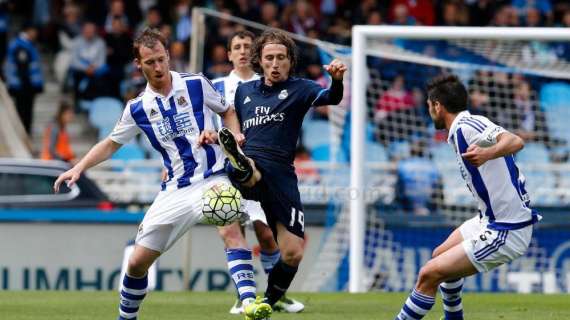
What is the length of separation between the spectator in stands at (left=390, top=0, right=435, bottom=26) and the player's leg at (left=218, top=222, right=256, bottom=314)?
1194cm

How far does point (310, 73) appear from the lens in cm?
2067

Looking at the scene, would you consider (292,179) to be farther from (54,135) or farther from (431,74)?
(54,135)

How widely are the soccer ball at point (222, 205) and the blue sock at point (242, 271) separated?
0.83 m

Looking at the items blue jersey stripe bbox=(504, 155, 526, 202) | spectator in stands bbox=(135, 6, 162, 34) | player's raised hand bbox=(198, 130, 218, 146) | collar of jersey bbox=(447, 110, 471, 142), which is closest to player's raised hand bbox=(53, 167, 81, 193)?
player's raised hand bbox=(198, 130, 218, 146)

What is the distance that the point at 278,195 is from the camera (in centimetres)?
953

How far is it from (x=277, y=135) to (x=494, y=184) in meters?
1.65

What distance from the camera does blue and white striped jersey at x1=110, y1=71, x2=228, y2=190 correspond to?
9234 mm

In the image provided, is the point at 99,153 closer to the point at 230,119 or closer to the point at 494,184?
the point at 230,119

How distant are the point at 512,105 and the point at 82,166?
9585mm

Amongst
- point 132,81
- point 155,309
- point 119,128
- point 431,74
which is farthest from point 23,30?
point 119,128

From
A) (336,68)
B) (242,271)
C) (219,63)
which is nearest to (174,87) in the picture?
(336,68)

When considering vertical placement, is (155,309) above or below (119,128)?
below

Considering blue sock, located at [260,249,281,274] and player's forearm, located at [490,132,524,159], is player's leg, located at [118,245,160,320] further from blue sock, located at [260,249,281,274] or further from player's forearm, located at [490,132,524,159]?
blue sock, located at [260,249,281,274]

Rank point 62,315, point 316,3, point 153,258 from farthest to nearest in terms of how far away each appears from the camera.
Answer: point 316,3
point 62,315
point 153,258
